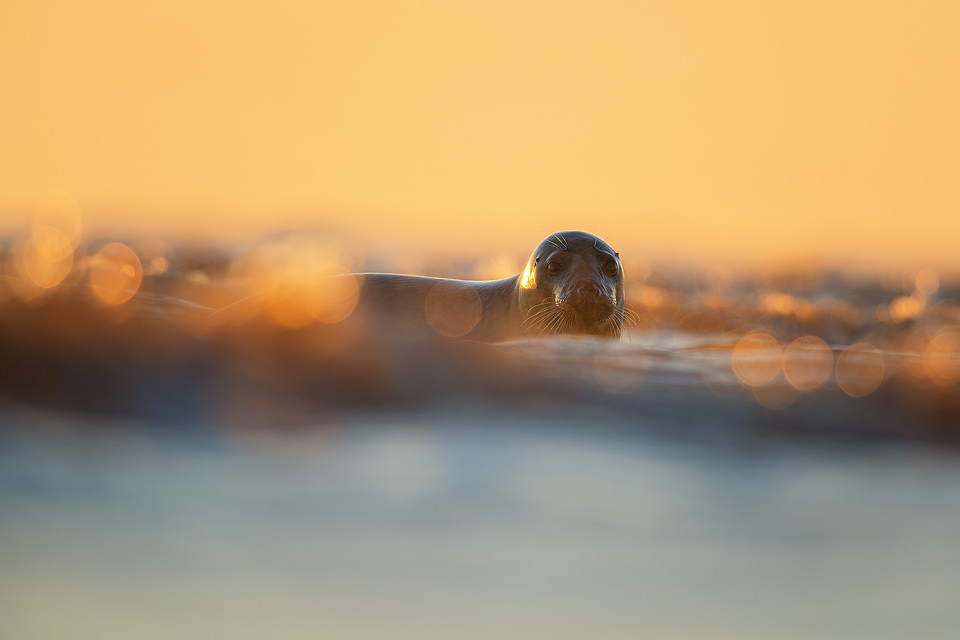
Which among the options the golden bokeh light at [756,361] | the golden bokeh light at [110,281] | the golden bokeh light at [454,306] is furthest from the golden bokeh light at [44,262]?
the golden bokeh light at [454,306]

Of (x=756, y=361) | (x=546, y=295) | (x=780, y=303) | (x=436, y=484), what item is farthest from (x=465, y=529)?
(x=780, y=303)

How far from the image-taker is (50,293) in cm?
249

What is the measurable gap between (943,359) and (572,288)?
2.68 meters

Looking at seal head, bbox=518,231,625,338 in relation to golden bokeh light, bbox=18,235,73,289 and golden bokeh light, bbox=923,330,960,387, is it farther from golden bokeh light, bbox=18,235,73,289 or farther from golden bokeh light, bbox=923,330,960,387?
golden bokeh light, bbox=18,235,73,289

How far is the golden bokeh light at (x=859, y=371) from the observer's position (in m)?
2.43

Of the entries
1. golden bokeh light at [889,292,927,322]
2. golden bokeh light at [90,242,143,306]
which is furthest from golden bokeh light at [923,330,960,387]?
golden bokeh light at [889,292,927,322]

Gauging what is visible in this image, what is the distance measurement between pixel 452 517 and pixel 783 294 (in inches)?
475

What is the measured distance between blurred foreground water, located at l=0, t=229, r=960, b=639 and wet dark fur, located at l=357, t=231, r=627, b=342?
2.58m

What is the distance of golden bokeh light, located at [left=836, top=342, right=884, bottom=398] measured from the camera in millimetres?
2434

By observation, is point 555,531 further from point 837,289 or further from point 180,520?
point 837,289

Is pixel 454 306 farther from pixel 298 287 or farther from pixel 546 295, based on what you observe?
pixel 298 287

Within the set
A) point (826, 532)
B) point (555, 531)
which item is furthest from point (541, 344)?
point (826, 532)

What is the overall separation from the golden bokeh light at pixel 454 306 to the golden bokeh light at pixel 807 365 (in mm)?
2855

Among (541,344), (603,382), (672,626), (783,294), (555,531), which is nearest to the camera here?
(672,626)
